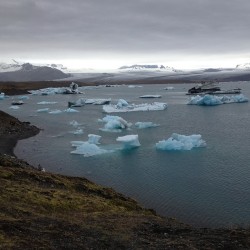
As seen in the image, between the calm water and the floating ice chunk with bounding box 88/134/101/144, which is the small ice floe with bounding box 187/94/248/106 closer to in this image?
the calm water

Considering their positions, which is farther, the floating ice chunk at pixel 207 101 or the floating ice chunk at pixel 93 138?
the floating ice chunk at pixel 207 101

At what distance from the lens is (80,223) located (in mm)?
9258

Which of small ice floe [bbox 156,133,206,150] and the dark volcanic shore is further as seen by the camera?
small ice floe [bbox 156,133,206,150]

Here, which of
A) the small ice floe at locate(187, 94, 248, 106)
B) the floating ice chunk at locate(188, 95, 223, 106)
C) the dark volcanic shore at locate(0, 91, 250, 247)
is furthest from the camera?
the small ice floe at locate(187, 94, 248, 106)

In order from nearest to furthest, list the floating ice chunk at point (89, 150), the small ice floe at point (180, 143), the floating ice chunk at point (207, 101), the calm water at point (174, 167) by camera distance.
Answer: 1. the calm water at point (174, 167)
2. the floating ice chunk at point (89, 150)
3. the small ice floe at point (180, 143)
4. the floating ice chunk at point (207, 101)

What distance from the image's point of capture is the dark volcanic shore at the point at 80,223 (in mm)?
7820

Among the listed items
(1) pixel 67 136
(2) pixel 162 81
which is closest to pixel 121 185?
(1) pixel 67 136

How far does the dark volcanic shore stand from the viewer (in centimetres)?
782

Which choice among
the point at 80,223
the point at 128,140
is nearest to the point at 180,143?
the point at 128,140

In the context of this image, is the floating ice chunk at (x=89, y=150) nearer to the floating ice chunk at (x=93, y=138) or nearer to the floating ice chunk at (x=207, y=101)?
the floating ice chunk at (x=93, y=138)

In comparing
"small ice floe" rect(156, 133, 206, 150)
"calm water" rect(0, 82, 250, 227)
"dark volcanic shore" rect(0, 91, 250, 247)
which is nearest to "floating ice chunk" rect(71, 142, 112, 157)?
"calm water" rect(0, 82, 250, 227)

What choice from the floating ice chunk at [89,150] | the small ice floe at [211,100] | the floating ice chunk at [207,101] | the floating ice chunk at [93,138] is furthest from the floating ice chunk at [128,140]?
the small ice floe at [211,100]

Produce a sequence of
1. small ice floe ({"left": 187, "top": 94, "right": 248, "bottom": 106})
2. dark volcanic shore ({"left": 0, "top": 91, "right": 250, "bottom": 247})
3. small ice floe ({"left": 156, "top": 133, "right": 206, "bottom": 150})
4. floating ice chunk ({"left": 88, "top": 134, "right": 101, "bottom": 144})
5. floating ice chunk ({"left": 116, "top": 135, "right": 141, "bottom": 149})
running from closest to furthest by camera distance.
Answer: dark volcanic shore ({"left": 0, "top": 91, "right": 250, "bottom": 247}), small ice floe ({"left": 156, "top": 133, "right": 206, "bottom": 150}), floating ice chunk ({"left": 116, "top": 135, "right": 141, "bottom": 149}), floating ice chunk ({"left": 88, "top": 134, "right": 101, "bottom": 144}), small ice floe ({"left": 187, "top": 94, "right": 248, "bottom": 106})

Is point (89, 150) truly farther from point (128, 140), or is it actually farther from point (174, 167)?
point (174, 167)
